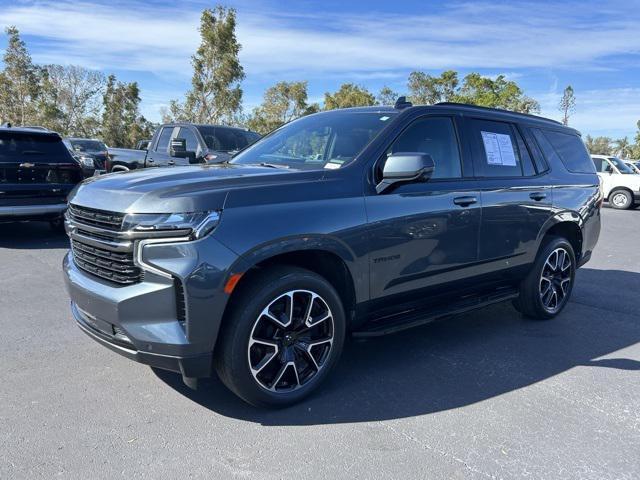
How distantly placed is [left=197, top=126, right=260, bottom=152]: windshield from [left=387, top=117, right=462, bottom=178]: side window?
6.61 m

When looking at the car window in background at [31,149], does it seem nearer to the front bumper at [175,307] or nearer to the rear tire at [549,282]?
the front bumper at [175,307]

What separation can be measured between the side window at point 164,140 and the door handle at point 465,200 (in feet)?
27.1

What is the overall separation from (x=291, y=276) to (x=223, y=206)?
594 mm

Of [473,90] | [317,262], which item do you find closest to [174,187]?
Result: [317,262]

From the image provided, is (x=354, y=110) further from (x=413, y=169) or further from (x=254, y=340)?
(x=254, y=340)

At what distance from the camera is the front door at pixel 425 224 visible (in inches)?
140

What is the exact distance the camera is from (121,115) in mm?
44031

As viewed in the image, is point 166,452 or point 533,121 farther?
point 533,121

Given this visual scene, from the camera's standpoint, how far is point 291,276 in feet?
10.2

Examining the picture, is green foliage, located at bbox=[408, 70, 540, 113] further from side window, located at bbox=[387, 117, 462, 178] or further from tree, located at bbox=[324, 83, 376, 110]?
side window, located at bbox=[387, 117, 462, 178]

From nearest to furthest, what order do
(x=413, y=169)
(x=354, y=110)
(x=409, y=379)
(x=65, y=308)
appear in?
(x=413, y=169)
(x=409, y=379)
(x=354, y=110)
(x=65, y=308)

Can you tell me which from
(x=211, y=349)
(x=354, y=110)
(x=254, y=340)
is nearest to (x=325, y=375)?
(x=254, y=340)

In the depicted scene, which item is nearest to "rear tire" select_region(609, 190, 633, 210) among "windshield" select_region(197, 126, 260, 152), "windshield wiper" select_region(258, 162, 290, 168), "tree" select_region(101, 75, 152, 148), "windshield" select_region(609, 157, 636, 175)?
"windshield" select_region(609, 157, 636, 175)

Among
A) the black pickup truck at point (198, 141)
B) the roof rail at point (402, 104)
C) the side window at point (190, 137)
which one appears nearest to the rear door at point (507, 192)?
the roof rail at point (402, 104)
